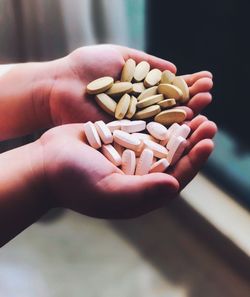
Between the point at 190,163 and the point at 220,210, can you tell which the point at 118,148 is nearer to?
the point at 190,163

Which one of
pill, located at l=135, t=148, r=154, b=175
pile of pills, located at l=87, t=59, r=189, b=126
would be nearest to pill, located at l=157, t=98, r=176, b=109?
pile of pills, located at l=87, t=59, r=189, b=126

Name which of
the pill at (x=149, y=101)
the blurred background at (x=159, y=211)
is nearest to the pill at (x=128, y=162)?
the pill at (x=149, y=101)

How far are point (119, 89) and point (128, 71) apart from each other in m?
0.03

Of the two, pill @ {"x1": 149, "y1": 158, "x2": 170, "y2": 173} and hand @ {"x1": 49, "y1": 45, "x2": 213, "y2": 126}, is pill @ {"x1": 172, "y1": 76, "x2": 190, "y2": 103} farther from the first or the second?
pill @ {"x1": 149, "y1": 158, "x2": 170, "y2": 173}

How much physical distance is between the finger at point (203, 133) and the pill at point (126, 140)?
7 cm

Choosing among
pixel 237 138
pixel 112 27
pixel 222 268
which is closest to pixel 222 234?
pixel 222 268

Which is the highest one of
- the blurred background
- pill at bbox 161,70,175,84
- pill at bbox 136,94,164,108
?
pill at bbox 161,70,175,84

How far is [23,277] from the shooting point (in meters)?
1.02

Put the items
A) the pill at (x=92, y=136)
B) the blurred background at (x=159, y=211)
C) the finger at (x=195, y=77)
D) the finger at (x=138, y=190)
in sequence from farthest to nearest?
1. the blurred background at (x=159, y=211)
2. the finger at (x=195, y=77)
3. the pill at (x=92, y=136)
4. the finger at (x=138, y=190)

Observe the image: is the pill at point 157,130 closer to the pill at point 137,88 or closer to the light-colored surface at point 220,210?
the pill at point 137,88

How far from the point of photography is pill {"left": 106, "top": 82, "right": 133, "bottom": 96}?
0.80 m

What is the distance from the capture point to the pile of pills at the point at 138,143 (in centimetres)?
69

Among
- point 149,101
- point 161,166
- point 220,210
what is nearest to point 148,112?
point 149,101

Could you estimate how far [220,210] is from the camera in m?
1.09
